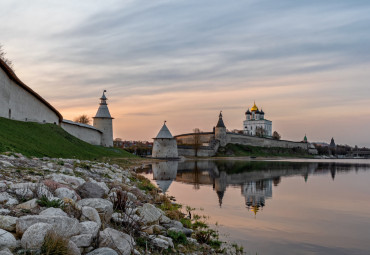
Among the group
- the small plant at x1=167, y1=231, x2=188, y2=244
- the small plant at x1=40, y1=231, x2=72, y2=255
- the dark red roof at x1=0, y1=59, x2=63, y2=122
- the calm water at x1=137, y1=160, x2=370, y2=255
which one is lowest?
the calm water at x1=137, y1=160, x2=370, y2=255

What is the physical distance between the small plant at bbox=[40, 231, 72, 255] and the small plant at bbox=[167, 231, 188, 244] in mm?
2234

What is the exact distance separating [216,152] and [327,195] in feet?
181

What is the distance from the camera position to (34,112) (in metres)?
22.0

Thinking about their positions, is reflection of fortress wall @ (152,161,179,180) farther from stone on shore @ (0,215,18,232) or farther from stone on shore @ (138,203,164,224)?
stone on shore @ (0,215,18,232)

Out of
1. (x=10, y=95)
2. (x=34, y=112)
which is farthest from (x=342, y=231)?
(x=34, y=112)

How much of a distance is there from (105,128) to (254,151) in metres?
44.2

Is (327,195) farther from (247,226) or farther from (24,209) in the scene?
(24,209)

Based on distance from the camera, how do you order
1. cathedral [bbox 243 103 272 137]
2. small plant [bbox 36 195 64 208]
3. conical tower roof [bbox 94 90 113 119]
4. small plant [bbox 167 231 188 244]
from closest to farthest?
small plant [bbox 36 195 64 208], small plant [bbox 167 231 188 244], conical tower roof [bbox 94 90 113 119], cathedral [bbox 243 103 272 137]

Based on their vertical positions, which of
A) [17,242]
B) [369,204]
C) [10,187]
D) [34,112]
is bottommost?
[369,204]

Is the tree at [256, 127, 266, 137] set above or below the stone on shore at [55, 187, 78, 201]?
above

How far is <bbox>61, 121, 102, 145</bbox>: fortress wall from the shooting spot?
3092 centimetres

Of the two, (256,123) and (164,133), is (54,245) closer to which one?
(164,133)

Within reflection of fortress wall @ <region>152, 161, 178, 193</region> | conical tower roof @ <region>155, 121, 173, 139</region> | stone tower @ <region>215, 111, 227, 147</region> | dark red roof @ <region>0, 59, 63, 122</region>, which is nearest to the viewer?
reflection of fortress wall @ <region>152, 161, 178, 193</region>

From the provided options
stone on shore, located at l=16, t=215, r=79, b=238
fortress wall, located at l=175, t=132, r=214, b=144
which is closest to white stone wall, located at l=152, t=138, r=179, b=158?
fortress wall, located at l=175, t=132, r=214, b=144
